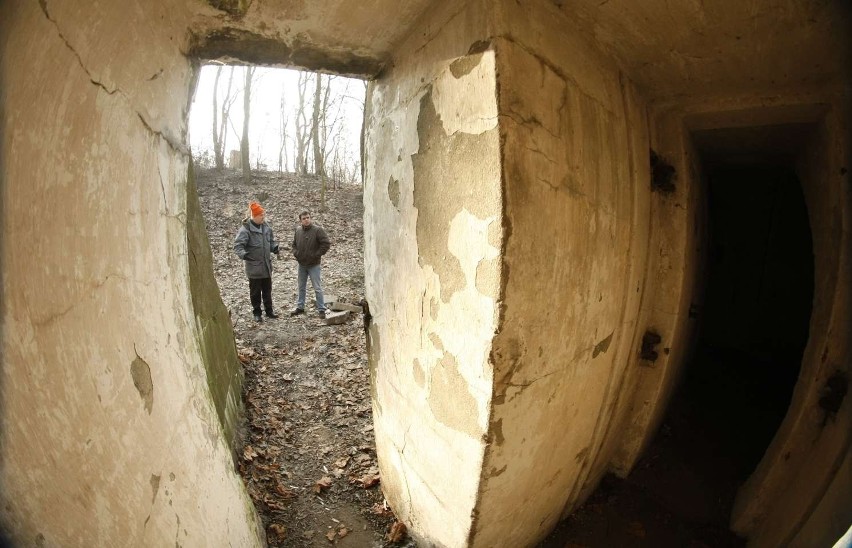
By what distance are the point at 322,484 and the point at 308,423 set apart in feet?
2.98

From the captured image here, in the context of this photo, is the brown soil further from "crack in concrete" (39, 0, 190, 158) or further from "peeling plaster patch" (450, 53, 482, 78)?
"peeling plaster patch" (450, 53, 482, 78)

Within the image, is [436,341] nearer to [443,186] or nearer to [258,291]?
[443,186]

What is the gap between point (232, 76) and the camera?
16.9 metres

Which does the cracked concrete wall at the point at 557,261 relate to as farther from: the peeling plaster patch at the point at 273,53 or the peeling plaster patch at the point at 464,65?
the peeling plaster patch at the point at 273,53

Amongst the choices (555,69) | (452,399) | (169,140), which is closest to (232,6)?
(169,140)

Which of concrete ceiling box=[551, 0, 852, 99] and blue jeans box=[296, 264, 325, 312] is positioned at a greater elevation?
concrete ceiling box=[551, 0, 852, 99]

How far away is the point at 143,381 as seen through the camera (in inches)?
54.3

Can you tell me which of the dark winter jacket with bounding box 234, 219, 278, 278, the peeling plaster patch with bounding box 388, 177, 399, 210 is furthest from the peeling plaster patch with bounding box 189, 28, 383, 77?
the dark winter jacket with bounding box 234, 219, 278, 278

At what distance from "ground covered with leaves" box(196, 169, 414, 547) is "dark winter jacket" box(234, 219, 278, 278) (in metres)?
0.94

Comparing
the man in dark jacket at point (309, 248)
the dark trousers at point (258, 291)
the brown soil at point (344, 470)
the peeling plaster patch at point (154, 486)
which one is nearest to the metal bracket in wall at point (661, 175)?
the brown soil at point (344, 470)

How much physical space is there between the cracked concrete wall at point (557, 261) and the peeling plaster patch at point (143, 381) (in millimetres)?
1427

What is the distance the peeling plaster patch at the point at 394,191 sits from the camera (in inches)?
88.0

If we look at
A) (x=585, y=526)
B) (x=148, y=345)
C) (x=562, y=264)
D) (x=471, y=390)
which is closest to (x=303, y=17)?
(x=148, y=345)

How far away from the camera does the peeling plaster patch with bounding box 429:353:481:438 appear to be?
1.86 m
